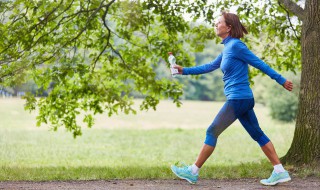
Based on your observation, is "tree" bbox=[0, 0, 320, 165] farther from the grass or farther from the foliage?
the grass

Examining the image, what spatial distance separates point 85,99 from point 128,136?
21458 millimetres

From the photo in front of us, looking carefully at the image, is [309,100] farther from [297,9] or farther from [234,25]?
[234,25]

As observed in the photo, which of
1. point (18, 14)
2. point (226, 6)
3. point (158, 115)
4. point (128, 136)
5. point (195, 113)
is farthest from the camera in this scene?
point (195, 113)

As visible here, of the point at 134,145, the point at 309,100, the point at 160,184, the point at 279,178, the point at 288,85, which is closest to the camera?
the point at 288,85

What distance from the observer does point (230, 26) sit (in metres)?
6.41

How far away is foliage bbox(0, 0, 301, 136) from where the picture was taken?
434 inches

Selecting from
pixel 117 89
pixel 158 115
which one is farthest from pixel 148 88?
pixel 158 115

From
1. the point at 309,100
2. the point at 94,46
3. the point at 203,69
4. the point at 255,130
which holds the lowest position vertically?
the point at 255,130

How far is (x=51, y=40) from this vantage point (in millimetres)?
11367

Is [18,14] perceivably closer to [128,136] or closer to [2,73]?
[2,73]

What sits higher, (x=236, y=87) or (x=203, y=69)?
(x=203, y=69)

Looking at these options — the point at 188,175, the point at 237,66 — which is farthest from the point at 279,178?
the point at 237,66

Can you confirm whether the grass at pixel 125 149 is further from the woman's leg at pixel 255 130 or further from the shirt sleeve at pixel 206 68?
the shirt sleeve at pixel 206 68

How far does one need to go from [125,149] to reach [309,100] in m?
19.1
